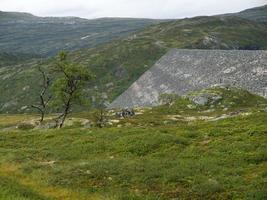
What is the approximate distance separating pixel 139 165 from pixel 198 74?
94.8m

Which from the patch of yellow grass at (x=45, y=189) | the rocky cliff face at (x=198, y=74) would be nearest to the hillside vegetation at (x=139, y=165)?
the patch of yellow grass at (x=45, y=189)

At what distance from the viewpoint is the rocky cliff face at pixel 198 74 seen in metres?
110

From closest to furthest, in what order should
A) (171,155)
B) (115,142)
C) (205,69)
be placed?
(171,155)
(115,142)
(205,69)

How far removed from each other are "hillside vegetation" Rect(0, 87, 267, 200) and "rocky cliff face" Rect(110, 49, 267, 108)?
5676 centimetres

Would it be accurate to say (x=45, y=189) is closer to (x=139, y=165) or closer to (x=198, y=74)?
(x=139, y=165)

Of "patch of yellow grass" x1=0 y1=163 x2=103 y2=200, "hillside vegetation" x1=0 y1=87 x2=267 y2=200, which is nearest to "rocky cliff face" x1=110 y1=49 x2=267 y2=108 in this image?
"hillside vegetation" x1=0 y1=87 x2=267 y2=200

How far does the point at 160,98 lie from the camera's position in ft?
416

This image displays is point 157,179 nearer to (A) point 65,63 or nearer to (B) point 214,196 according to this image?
(B) point 214,196

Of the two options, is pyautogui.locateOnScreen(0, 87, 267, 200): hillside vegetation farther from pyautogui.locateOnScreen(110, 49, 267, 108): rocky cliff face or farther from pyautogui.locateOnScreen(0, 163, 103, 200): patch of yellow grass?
pyautogui.locateOnScreen(110, 49, 267, 108): rocky cliff face

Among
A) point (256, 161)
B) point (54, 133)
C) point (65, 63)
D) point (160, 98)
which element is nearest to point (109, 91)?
point (160, 98)

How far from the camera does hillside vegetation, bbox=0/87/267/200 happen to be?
28.3m

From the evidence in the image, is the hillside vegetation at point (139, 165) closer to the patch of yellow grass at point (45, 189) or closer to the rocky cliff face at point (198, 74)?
the patch of yellow grass at point (45, 189)

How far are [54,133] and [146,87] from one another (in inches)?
3596

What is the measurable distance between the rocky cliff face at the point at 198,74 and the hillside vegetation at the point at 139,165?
186 ft
